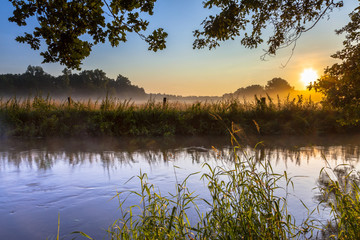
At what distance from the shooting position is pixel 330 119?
1266 centimetres

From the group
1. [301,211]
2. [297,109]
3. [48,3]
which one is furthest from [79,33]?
[297,109]

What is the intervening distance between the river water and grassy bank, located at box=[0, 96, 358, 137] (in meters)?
1.55

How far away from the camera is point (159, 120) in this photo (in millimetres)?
12203

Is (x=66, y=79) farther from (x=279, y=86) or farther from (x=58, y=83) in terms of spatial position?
(x=279, y=86)

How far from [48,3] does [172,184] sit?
327 cm

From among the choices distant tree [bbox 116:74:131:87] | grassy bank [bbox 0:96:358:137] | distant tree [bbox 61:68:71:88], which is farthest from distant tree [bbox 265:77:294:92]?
grassy bank [bbox 0:96:358:137]

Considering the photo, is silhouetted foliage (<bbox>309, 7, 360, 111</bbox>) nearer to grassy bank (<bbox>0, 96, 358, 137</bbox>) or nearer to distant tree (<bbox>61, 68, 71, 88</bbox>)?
grassy bank (<bbox>0, 96, 358, 137</bbox>)

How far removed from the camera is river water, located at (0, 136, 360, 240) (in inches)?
133

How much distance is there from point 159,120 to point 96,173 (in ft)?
22.2

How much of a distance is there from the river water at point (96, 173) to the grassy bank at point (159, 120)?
1548 mm

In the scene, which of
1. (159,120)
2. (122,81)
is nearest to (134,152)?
(159,120)

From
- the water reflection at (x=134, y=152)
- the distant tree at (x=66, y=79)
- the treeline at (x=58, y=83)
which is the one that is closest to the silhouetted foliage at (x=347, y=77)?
the water reflection at (x=134, y=152)

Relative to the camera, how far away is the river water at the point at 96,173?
3.39 m

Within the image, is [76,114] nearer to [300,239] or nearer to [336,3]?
[336,3]
